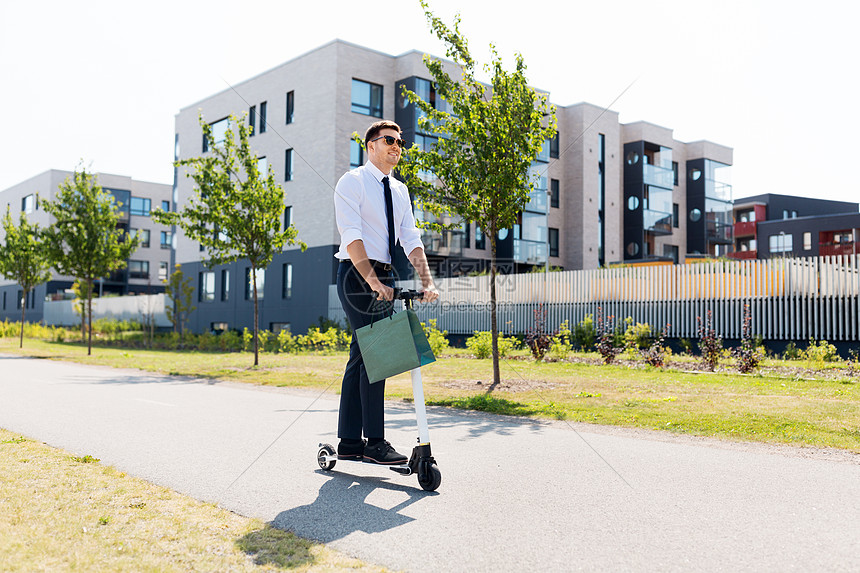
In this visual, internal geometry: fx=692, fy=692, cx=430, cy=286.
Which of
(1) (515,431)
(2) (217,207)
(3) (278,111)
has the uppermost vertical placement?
(3) (278,111)

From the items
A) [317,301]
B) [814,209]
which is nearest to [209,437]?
[317,301]

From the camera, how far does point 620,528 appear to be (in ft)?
11.4

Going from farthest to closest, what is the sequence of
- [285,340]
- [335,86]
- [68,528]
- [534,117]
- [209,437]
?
1. [335,86]
2. [285,340]
3. [534,117]
4. [209,437]
5. [68,528]

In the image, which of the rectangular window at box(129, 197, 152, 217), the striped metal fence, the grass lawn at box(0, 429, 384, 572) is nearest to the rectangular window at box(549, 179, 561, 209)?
the striped metal fence

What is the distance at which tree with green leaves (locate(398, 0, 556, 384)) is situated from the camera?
10.9m

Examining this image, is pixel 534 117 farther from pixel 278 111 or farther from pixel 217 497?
pixel 278 111

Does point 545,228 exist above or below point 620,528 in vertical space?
above

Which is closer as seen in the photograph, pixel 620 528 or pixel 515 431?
pixel 620 528

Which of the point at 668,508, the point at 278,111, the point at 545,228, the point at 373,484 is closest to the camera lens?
the point at 668,508

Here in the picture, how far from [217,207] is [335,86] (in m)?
14.4

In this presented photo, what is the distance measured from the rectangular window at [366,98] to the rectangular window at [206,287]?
12.7 m

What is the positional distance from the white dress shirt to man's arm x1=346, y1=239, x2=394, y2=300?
5cm

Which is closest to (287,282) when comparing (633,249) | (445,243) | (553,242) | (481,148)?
(445,243)

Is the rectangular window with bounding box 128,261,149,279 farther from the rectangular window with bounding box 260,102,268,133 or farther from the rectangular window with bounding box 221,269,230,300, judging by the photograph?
the rectangular window with bounding box 260,102,268,133
